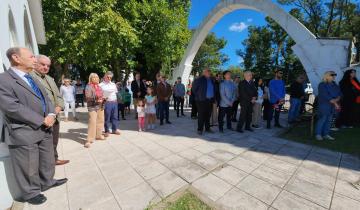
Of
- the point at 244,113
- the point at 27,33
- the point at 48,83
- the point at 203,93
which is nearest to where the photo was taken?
the point at 48,83

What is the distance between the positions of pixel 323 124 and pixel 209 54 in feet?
137

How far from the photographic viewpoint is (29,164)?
308cm

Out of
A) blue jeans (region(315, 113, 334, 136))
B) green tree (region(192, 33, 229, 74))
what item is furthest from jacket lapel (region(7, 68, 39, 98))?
green tree (region(192, 33, 229, 74))

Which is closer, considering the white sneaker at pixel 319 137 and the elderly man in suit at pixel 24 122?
the elderly man in suit at pixel 24 122

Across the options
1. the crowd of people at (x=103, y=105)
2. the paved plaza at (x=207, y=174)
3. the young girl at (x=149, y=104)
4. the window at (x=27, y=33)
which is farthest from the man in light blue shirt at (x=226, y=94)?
the window at (x=27, y=33)

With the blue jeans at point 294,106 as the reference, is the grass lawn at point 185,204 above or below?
below

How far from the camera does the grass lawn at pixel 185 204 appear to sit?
3.15m

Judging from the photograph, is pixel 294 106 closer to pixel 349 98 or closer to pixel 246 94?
pixel 349 98

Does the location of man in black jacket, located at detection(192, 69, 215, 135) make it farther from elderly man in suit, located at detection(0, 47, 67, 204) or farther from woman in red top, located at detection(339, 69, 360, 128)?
woman in red top, located at detection(339, 69, 360, 128)

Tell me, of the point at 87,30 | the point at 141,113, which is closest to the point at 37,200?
the point at 141,113

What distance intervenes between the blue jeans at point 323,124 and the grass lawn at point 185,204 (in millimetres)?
4808

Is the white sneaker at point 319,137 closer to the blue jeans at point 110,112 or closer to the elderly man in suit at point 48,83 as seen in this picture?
the blue jeans at point 110,112

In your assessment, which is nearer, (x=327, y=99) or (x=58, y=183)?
(x=58, y=183)

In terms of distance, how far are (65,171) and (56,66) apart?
48.0 ft
